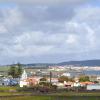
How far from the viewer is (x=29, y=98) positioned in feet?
235

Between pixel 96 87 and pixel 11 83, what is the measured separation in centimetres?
2813

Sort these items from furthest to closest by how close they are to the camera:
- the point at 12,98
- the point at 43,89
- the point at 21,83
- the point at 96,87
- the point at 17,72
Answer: the point at 17,72 → the point at 21,83 → the point at 96,87 → the point at 43,89 → the point at 12,98

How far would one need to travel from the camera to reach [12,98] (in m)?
69.9

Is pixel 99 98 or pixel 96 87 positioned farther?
pixel 96 87

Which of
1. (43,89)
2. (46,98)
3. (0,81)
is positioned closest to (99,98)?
(46,98)

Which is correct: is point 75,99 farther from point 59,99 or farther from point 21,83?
point 21,83

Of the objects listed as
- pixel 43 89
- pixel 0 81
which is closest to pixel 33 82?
pixel 0 81

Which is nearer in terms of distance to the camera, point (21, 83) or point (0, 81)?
point (21, 83)

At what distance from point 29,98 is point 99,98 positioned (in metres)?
11.3

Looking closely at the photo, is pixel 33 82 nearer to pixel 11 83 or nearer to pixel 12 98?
pixel 11 83

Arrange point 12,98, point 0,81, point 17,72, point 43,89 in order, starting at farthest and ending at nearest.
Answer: point 17,72, point 0,81, point 43,89, point 12,98

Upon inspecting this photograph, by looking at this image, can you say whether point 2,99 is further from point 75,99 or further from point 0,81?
point 0,81

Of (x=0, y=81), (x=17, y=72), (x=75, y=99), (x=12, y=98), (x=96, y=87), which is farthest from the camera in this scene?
(x=17, y=72)

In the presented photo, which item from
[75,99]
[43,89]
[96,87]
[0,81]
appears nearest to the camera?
[75,99]
